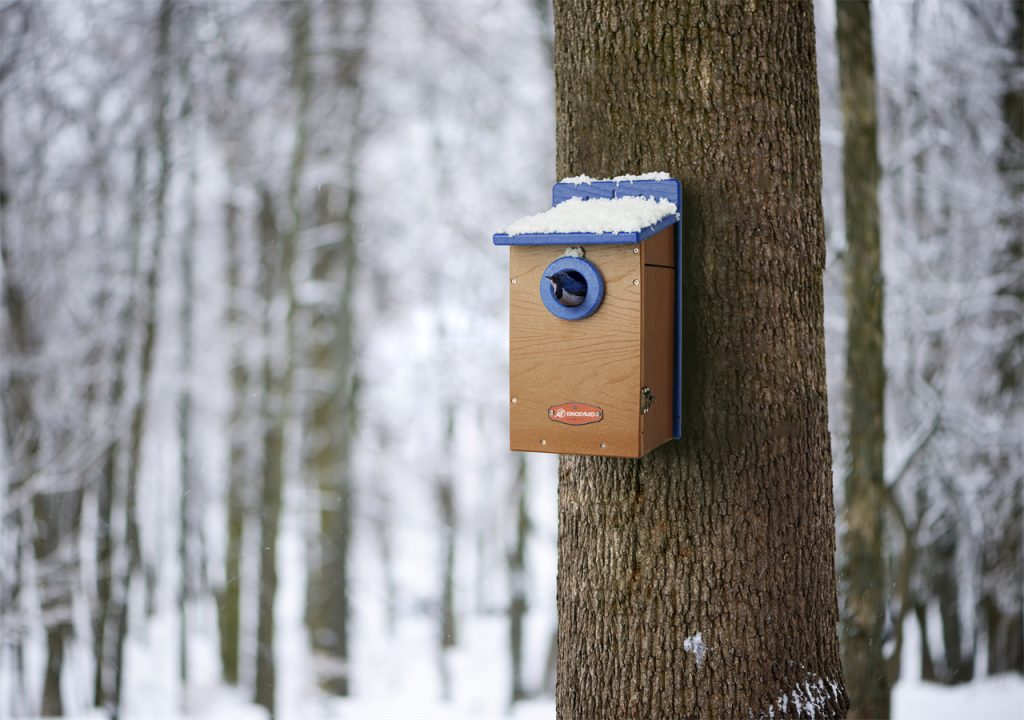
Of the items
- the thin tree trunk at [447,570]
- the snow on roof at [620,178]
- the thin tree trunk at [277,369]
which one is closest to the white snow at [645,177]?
the snow on roof at [620,178]

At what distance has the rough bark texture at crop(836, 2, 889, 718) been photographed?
5.08m

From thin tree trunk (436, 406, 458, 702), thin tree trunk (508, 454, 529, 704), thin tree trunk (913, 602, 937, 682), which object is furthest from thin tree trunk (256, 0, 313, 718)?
thin tree trunk (913, 602, 937, 682)

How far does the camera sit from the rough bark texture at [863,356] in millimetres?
5078

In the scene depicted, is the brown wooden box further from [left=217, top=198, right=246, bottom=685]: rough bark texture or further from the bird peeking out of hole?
[left=217, top=198, right=246, bottom=685]: rough bark texture

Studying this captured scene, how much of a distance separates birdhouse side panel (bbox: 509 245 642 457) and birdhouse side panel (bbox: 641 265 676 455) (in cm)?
3

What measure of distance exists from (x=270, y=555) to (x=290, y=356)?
2.16 meters

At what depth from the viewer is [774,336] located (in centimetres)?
218

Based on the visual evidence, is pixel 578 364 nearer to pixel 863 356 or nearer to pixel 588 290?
pixel 588 290

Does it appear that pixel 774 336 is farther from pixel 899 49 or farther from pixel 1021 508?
pixel 1021 508

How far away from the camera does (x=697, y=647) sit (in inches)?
84.0

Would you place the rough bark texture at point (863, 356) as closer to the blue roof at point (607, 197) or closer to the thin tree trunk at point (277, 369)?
the blue roof at point (607, 197)

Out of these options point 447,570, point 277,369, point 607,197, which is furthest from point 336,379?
point 607,197

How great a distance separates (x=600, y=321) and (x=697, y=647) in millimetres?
780

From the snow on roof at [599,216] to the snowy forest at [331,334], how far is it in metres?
3.80
